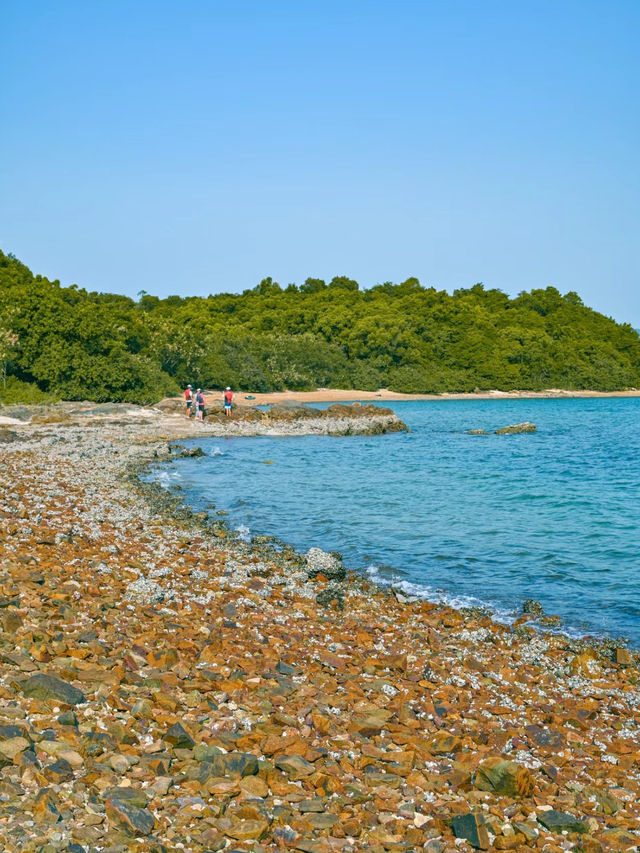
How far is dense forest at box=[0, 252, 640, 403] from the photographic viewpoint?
55.2 m

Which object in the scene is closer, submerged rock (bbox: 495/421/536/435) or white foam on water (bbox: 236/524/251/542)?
white foam on water (bbox: 236/524/251/542)

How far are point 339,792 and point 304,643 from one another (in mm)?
3911

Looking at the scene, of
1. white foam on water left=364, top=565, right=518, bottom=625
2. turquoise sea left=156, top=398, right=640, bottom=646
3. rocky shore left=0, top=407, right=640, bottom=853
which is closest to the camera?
rocky shore left=0, top=407, right=640, bottom=853

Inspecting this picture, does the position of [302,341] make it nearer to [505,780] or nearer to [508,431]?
[508,431]

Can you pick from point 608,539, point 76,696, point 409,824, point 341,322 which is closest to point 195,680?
point 76,696

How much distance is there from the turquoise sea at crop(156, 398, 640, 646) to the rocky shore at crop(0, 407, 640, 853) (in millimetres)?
1762

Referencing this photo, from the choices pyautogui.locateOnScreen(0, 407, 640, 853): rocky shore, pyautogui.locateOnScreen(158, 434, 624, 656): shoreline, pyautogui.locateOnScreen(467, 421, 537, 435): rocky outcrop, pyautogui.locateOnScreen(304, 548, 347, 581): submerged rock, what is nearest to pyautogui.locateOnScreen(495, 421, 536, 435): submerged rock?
pyautogui.locateOnScreen(467, 421, 537, 435): rocky outcrop

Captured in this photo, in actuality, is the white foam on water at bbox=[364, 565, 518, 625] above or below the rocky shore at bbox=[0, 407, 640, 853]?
below

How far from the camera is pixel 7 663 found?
23.1ft

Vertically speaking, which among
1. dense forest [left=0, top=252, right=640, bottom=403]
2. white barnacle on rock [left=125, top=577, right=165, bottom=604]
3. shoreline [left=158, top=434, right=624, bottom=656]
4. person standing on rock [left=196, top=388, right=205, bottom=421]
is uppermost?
dense forest [left=0, top=252, right=640, bottom=403]

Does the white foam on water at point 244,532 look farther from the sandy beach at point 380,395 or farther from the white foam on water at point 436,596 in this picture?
the sandy beach at point 380,395

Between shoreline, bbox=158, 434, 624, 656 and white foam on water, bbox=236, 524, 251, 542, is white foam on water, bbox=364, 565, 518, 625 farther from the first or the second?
white foam on water, bbox=236, 524, 251, 542

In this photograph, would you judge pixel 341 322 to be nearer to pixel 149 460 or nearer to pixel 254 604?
pixel 149 460

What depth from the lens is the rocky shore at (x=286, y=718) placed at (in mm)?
5090
